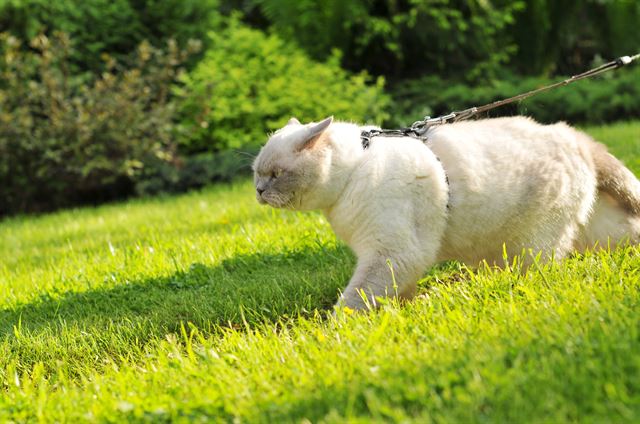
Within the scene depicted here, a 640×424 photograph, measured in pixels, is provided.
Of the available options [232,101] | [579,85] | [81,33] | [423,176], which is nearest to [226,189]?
[232,101]

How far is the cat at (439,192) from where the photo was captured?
2.66 m

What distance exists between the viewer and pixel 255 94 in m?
8.38

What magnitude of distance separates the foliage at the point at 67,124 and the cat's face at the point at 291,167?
474cm

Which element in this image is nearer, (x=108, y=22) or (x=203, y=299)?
(x=203, y=299)

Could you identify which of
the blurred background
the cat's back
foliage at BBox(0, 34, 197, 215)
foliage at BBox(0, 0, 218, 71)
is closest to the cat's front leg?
the cat's back

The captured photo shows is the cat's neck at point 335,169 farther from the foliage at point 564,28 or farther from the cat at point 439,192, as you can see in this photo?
the foliage at point 564,28

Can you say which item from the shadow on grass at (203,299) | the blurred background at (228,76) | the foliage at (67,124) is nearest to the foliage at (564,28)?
the blurred background at (228,76)

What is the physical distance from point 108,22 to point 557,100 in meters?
6.02

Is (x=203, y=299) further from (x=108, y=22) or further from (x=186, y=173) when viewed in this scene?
(x=108, y=22)

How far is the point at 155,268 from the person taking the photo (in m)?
3.91

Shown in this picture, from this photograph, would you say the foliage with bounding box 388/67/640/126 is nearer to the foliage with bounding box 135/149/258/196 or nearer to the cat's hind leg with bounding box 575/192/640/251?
the foliage with bounding box 135/149/258/196

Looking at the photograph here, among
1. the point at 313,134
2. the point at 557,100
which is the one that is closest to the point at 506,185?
the point at 313,134

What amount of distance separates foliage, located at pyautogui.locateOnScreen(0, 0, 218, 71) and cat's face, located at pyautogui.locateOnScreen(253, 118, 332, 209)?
20.0 feet

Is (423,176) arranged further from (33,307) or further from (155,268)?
(33,307)
